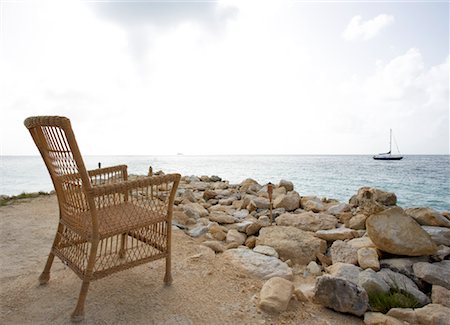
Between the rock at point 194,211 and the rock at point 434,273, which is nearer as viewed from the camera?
the rock at point 434,273

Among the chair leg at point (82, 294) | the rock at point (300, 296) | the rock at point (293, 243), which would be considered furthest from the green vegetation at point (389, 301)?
the chair leg at point (82, 294)

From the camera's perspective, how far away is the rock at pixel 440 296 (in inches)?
95.5

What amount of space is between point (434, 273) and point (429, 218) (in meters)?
1.50

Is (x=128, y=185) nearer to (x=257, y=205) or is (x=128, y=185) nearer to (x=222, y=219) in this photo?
(x=222, y=219)

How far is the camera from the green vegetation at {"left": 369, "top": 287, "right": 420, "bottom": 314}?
2.27 m

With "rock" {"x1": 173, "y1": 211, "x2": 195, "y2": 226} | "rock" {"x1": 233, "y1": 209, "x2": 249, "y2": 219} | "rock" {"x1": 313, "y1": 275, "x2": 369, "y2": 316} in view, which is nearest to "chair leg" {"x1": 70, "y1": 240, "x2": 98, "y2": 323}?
"rock" {"x1": 313, "y1": 275, "x2": 369, "y2": 316}

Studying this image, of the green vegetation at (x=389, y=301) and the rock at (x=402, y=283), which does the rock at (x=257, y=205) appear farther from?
the green vegetation at (x=389, y=301)

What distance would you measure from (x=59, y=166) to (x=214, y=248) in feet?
6.89

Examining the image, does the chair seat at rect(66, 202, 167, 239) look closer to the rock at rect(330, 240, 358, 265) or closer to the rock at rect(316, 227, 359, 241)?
the rock at rect(330, 240, 358, 265)

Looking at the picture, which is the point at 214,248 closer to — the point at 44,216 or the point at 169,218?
the point at 169,218

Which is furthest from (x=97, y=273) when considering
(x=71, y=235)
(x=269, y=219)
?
(x=269, y=219)

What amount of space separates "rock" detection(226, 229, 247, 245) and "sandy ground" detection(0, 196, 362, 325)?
572 mm

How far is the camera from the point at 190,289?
95.8 inches

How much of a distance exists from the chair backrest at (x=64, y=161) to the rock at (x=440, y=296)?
3.22 metres
